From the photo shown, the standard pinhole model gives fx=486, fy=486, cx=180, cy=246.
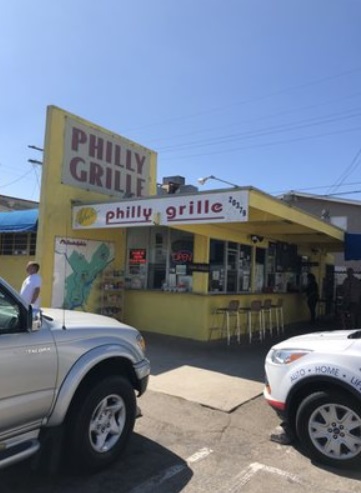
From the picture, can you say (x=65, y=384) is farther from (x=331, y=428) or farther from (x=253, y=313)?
(x=253, y=313)

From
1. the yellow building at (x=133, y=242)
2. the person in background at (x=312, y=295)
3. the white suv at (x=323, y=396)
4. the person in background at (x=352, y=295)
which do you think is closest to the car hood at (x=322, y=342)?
the white suv at (x=323, y=396)

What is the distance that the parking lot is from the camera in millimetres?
4062

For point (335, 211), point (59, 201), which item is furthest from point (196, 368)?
point (335, 211)

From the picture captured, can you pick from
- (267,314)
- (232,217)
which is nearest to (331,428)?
(232,217)

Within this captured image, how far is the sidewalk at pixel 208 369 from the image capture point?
22.8 ft

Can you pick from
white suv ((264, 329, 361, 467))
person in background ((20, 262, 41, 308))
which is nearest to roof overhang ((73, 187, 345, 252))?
person in background ((20, 262, 41, 308))

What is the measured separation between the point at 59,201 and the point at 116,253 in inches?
85.5

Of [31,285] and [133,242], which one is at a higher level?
[133,242]

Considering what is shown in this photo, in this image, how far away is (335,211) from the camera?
2998cm

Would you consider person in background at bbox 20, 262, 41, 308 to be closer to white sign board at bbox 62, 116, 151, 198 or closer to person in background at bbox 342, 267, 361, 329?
white sign board at bbox 62, 116, 151, 198

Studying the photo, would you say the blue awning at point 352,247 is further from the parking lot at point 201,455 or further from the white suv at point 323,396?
the white suv at point 323,396

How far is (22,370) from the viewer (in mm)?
3619

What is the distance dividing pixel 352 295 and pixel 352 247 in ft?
5.61

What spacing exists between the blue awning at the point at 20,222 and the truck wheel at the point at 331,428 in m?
8.89
